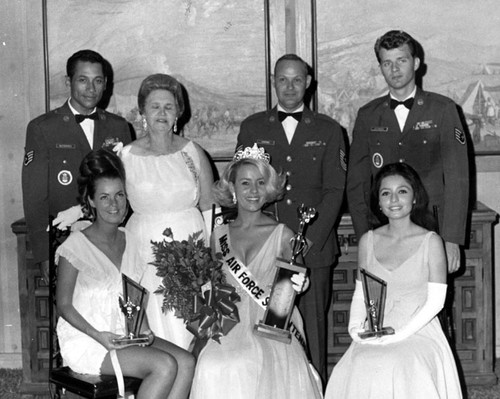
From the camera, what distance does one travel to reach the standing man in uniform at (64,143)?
504 cm

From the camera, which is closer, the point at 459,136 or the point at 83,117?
the point at 459,136

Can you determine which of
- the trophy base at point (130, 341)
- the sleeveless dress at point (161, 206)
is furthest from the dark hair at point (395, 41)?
the trophy base at point (130, 341)

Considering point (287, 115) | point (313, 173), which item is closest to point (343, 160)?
point (313, 173)

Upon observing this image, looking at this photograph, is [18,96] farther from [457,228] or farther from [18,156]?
[457,228]

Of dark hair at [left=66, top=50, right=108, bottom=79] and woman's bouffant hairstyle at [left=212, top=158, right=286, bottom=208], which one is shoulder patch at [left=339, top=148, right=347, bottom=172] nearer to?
woman's bouffant hairstyle at [left=212, top=158, right=286, bottom=208]

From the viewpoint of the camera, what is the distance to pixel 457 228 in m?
4.79

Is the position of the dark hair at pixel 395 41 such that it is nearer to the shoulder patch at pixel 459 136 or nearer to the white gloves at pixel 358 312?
the shoulder patch at pixel 459 136

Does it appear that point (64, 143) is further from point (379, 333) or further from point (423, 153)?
point (379, 333)

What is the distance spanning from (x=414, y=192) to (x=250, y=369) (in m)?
1.17

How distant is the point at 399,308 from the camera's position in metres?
4.39

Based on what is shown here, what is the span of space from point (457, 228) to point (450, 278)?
0.60 meters

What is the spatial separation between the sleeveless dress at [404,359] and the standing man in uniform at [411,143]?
41 centimetres

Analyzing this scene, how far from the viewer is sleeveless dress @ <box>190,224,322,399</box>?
13.7 feet

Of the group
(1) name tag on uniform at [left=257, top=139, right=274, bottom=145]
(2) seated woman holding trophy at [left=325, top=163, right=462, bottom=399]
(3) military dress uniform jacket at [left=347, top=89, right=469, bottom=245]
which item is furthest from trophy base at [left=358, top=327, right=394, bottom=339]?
(1) name tag on uniform at [left=257, top=139, right=274, bottom=145]
